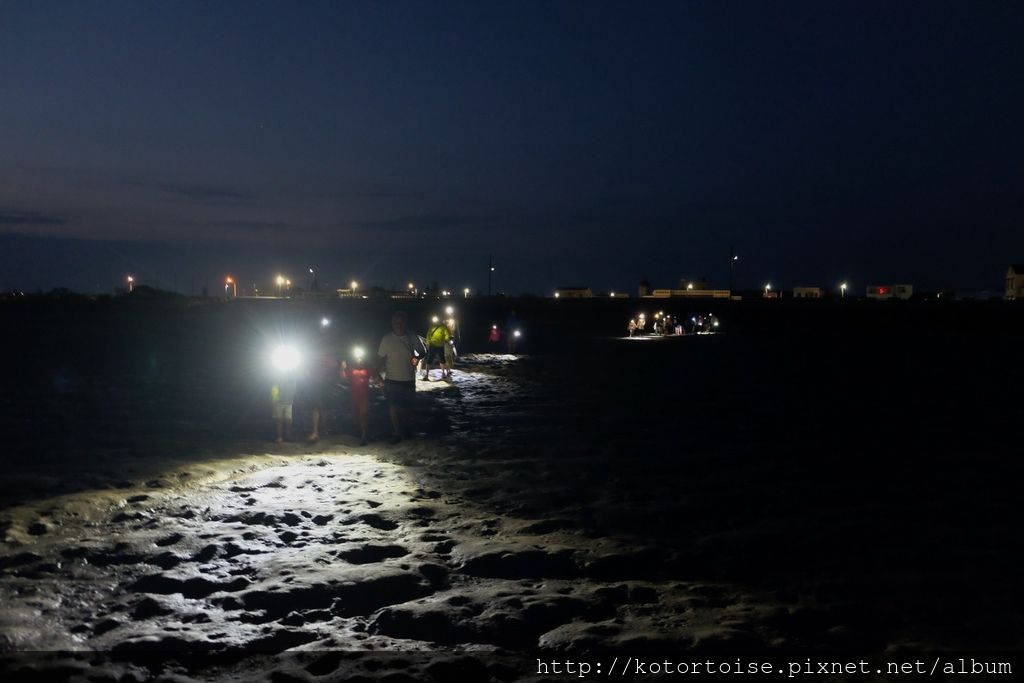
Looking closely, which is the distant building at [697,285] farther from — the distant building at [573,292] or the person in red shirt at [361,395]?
the person in red shirt at [361,395]

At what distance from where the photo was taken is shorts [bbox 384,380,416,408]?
1205 cm

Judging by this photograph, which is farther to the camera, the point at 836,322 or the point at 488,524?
the point at 836,322

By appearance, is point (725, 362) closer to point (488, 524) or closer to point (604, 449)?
point (604, 449)

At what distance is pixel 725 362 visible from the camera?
96.4 ft

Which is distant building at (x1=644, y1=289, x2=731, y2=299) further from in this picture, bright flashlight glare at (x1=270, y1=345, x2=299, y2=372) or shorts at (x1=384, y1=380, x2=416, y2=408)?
bright flashlight glare at (x1=270, y1=345, x2=299, y2=372)

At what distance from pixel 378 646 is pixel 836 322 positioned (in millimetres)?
68986

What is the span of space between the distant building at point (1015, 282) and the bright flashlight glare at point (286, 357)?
349ft

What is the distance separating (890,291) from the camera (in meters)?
121

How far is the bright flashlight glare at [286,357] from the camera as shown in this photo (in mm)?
11340

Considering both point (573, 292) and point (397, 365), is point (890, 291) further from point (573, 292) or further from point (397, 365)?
point (397, 365)

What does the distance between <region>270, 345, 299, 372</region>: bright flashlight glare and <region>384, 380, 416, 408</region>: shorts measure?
139 cm

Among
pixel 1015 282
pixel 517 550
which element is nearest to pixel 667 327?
pixel 517 550

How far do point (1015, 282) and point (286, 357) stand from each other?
10938cm

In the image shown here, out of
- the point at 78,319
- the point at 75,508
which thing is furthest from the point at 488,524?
the point at 78,319
